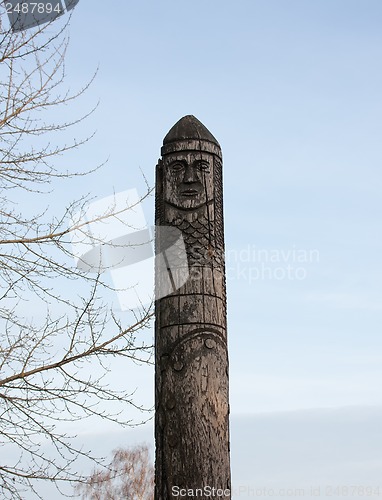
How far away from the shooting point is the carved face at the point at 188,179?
15.6 ft

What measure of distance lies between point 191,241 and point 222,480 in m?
1.55

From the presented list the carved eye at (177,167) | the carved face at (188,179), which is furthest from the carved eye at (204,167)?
the carved eye at (177,167)

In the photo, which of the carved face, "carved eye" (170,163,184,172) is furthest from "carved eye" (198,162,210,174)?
"carved eye" (170,163,184,172)

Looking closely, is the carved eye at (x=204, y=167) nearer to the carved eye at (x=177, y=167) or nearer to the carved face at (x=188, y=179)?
the carved face at (x=188, y=179)

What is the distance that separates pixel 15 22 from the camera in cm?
676

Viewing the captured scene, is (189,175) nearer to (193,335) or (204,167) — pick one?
(204,167)

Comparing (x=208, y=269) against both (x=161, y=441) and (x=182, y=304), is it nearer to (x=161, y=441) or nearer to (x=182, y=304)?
(x=182, y=304)

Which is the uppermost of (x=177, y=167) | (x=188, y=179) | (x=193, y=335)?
(x=177, y=167)

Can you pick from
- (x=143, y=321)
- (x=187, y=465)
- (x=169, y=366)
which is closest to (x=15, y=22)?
(x=143, y=321)

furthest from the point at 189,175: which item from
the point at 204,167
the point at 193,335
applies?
the point at 193,335

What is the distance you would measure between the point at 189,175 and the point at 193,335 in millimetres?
1152

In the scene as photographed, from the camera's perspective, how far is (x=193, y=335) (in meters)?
4.37

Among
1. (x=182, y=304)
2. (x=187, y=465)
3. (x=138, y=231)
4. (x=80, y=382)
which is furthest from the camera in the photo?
(x=138, y=231)

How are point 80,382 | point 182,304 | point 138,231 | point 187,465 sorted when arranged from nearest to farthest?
point 187,465
point 182,304
point 80,382
point 138,231
